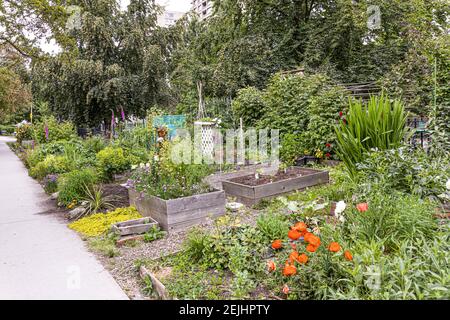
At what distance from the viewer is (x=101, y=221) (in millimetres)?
4344

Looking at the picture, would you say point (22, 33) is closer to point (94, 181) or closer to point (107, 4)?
point (94, 181)

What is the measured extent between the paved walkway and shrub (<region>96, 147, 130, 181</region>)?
159 centimetres

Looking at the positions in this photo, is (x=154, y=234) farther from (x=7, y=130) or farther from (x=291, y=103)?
(x=7, y=130)

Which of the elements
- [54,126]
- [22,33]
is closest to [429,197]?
[22,33]

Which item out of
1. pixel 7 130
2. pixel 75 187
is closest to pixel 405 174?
pixel 75 187

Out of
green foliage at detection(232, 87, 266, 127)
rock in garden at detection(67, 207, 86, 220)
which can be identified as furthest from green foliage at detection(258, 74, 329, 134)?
rock in garden at detection(67, 207, 86, 220)

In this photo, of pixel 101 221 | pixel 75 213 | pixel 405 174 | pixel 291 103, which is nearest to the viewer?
pixel 405 174

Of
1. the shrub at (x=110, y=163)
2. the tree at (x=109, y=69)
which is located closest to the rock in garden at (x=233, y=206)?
the shrub at (x=110, y=163)

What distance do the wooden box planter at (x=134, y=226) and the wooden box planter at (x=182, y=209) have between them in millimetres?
126

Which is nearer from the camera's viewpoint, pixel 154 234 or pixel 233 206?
pixel 154 234

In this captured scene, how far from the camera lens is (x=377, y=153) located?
3682 millimetres

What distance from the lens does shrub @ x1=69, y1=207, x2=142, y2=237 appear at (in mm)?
4066

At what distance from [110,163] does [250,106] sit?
3.86 metres

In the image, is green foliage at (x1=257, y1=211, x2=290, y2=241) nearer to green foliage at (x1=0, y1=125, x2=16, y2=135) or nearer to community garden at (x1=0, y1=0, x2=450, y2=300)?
community garden at (x1=0, y1=0, x2=450, y2=300)
